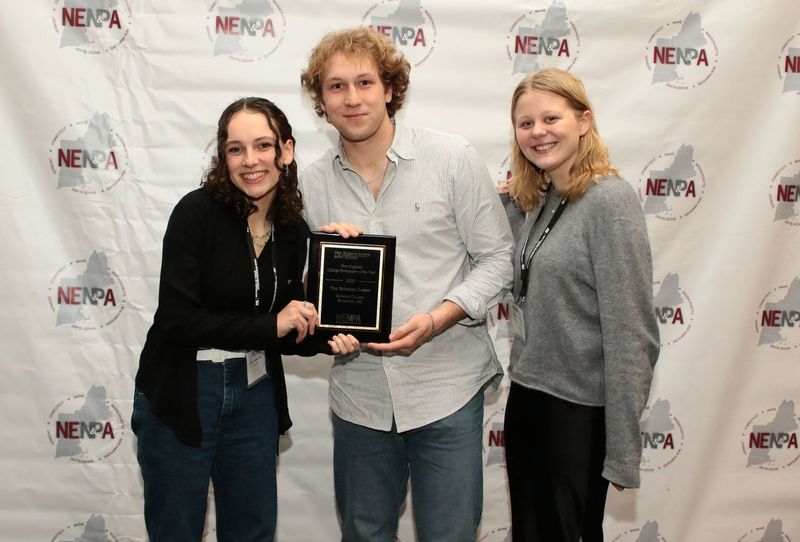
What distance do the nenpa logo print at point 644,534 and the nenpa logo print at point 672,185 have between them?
137 cm

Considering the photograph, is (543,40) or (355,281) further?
(543,40)

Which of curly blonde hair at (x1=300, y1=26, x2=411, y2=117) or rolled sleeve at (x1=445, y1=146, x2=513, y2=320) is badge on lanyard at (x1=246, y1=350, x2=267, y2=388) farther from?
curly blonde hair at (x1=300, y1=26, x2=411, y2=117)

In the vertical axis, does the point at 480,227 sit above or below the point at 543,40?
below

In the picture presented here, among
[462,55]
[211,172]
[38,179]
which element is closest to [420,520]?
[211,172]

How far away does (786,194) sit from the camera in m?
2.95

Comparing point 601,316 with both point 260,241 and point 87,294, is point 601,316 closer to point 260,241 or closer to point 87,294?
point 260,241

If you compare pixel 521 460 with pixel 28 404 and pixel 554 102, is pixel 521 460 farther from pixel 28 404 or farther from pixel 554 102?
pixel 28 404

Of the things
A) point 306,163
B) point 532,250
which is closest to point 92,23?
point 306,163

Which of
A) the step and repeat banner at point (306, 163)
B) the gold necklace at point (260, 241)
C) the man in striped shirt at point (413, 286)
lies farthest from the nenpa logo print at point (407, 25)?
the gold necklace at point (260, 241)

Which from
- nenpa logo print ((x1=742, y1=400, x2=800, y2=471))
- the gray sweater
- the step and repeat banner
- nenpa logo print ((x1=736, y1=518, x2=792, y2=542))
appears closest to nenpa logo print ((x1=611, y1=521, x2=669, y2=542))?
the step and repeat banner

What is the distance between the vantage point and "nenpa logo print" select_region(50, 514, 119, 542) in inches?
116

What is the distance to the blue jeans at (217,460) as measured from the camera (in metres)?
1.92

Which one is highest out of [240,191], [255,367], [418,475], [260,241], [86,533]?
[240,191]

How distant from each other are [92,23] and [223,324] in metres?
1.62
